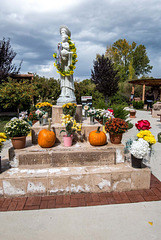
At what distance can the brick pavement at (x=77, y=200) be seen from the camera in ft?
9.63

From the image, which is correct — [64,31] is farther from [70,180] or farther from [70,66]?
[70,180]

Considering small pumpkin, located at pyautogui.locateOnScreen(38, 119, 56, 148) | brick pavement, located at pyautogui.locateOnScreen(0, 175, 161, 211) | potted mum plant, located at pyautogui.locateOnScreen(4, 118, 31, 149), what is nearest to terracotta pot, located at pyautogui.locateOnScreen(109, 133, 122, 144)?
brick pavement, located at pyautogui.locateOnScreen(0, 175, 161, 211)

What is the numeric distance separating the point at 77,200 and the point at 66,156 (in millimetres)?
900

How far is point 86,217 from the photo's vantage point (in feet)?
8.67

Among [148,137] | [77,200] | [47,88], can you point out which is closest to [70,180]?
[77,200]

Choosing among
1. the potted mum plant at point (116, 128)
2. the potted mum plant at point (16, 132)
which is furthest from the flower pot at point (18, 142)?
the potted mum plant at point (116, 128)

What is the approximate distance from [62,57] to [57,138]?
8.71 ft

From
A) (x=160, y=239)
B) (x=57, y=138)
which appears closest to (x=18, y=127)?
(x=57, y=138)

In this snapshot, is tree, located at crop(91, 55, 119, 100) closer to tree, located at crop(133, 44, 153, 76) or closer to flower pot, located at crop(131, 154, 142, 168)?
flower pot, located at crop(131, 154, 142, 168)

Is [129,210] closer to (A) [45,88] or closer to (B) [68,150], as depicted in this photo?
(B) [68,150]

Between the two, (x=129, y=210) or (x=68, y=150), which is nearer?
(x=129, y=210)

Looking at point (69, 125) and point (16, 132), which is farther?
point (69, 125)

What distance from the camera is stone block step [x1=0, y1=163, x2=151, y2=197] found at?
124 inches

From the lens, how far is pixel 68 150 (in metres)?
3.71
